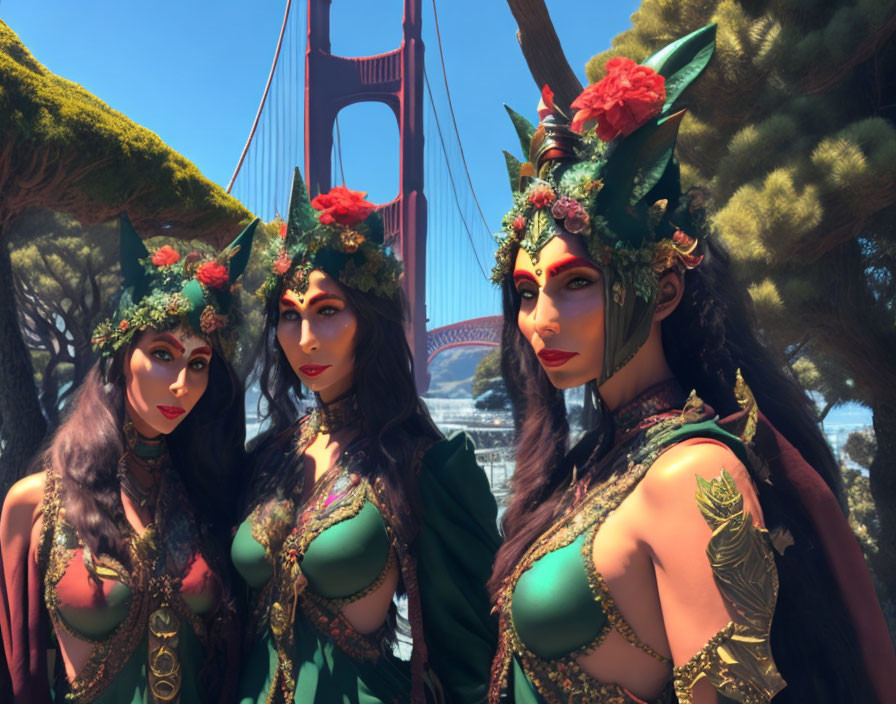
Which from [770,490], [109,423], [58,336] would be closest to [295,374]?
[109,423]

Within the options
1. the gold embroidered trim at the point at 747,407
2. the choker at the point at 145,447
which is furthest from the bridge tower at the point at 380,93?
the gold embroidered trim at the point at 747,407

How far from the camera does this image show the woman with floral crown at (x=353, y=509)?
6.89ft

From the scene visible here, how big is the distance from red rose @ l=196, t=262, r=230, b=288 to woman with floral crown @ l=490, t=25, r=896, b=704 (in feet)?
3.79

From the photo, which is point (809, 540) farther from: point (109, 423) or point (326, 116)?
point (326, 116)

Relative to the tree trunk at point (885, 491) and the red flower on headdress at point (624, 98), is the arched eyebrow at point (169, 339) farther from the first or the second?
the tree trunk at point (885, 491)

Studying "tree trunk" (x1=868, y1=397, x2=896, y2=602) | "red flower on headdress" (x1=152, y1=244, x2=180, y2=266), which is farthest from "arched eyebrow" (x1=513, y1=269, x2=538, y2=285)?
"tree trunk" (x1=868, y1=397, x2=896, y2=602)

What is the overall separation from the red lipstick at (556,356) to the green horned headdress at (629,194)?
89 millimetres

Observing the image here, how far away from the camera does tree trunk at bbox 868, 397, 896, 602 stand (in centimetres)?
630

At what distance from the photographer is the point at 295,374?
2652 mm

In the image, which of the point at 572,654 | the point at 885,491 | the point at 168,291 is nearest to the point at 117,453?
the point at 168,291

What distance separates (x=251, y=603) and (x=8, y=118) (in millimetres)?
4571

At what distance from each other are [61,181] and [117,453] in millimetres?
4392

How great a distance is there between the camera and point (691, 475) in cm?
140

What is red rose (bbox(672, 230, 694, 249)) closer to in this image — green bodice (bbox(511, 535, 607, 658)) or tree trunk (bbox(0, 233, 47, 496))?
green bodice (bbox(511, 535, 607, 658))
